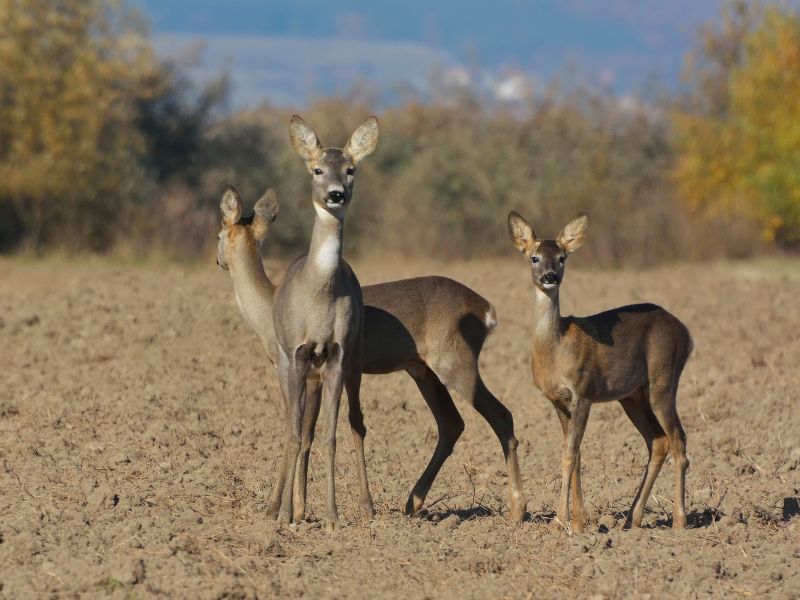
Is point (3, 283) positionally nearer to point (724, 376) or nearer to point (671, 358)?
point (724, 376)

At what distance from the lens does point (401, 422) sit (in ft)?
40.4

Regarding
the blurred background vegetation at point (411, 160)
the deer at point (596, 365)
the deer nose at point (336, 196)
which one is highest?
the blurred background vegetation at point (411, 160)

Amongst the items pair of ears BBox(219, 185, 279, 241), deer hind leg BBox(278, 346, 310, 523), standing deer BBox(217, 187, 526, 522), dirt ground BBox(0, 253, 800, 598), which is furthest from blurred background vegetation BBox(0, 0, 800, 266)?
deer hind leg BBox(278, 346, 310, 523)

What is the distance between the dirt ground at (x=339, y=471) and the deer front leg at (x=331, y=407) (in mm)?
142

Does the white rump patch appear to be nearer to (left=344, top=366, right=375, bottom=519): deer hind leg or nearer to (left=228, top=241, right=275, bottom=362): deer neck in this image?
(left=344, top=366, right=375, bottom=519): deer hind leg

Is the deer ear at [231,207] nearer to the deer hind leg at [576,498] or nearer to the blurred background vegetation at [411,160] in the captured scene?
the deer hind leg at [576,498]

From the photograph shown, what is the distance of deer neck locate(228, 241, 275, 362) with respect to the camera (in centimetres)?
918

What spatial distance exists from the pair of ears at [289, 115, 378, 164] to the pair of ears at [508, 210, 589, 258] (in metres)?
1.14

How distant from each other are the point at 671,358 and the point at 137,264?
17.8 metres

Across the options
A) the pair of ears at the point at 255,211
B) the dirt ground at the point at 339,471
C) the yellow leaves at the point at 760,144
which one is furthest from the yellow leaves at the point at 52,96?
the pair of ears at the point at 255,211

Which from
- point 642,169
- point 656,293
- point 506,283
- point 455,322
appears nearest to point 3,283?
point 506,283

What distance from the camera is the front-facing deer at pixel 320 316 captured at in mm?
7980

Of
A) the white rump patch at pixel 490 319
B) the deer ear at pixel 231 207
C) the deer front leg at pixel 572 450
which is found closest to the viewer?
the deer front leg at pixel 572 450

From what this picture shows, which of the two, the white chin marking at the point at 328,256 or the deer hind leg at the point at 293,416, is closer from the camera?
the white chin marking at the point at 328,256
